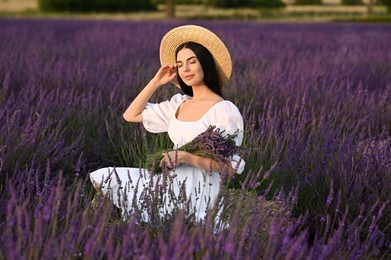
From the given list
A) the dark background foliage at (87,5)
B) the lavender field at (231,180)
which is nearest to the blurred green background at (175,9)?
the dark background foliage at (87,5)

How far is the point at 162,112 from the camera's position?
8.32 ft

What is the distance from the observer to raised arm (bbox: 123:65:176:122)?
8.30ft

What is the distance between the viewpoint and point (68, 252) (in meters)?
1.40

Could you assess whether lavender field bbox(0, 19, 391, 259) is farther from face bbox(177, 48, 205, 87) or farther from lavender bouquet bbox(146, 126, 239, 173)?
face bbox(177, 48, 205, 87)

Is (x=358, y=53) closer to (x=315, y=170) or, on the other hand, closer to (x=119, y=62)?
(x=119, y=62)

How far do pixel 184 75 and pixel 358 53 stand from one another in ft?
18.9

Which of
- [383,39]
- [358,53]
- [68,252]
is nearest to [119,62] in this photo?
[358,53]

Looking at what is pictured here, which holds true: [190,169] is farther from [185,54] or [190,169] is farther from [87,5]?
[87,5]

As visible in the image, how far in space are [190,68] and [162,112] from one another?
0.79ft

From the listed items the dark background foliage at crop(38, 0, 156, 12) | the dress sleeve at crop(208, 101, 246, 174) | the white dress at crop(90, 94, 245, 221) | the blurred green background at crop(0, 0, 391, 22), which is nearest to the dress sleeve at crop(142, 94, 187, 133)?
the white dress at crop(90, 94, 245, 221)

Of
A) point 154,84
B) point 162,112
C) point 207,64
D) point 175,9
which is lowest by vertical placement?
point 175,9

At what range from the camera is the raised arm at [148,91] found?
253cm

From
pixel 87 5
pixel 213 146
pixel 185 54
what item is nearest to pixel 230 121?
pixel 213 146

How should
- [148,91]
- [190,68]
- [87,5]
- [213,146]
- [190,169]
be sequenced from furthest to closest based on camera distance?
[87,5]
[148,91]
[190,68]
[190,169]
[213,146]
